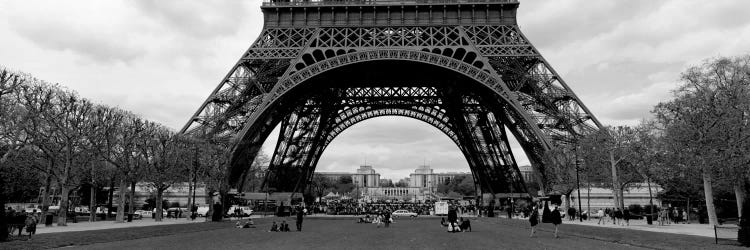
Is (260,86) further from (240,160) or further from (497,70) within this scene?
(497,70)

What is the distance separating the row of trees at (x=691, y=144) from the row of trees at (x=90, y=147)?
1244 inches

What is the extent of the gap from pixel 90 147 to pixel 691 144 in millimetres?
45061

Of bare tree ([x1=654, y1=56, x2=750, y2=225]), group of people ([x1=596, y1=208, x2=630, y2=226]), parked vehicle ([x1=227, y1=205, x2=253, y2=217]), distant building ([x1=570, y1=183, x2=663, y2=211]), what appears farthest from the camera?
distant building ([x1=570, y1=183, x2=663, y2=211])

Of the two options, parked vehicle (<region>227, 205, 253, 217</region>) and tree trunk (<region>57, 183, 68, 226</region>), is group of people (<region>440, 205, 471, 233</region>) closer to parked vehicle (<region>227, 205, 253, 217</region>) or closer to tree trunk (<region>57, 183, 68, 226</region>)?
tree trunk (<region>57, 183, 68, 226</region>)

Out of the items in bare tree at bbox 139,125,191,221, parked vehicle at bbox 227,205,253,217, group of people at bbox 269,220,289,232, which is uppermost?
bare tree at bbox 139,125,191,221

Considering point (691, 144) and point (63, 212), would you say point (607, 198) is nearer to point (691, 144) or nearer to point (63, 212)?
point (691, 144)

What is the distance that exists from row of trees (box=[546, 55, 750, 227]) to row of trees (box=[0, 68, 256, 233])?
3160 cm

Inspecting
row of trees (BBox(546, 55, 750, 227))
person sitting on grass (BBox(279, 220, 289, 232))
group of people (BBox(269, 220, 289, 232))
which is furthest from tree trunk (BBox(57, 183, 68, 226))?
row of trees (BBox(546, 55, 750, 227))

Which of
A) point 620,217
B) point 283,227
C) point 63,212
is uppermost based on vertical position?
point 63,212

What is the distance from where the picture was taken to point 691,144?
31578mm

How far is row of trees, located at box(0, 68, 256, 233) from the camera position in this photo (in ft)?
120

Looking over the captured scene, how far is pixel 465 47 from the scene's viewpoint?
47344 millimetres

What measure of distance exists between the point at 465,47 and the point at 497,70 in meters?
3.82

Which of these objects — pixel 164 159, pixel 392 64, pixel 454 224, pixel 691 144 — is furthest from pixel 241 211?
pixel 691 144
